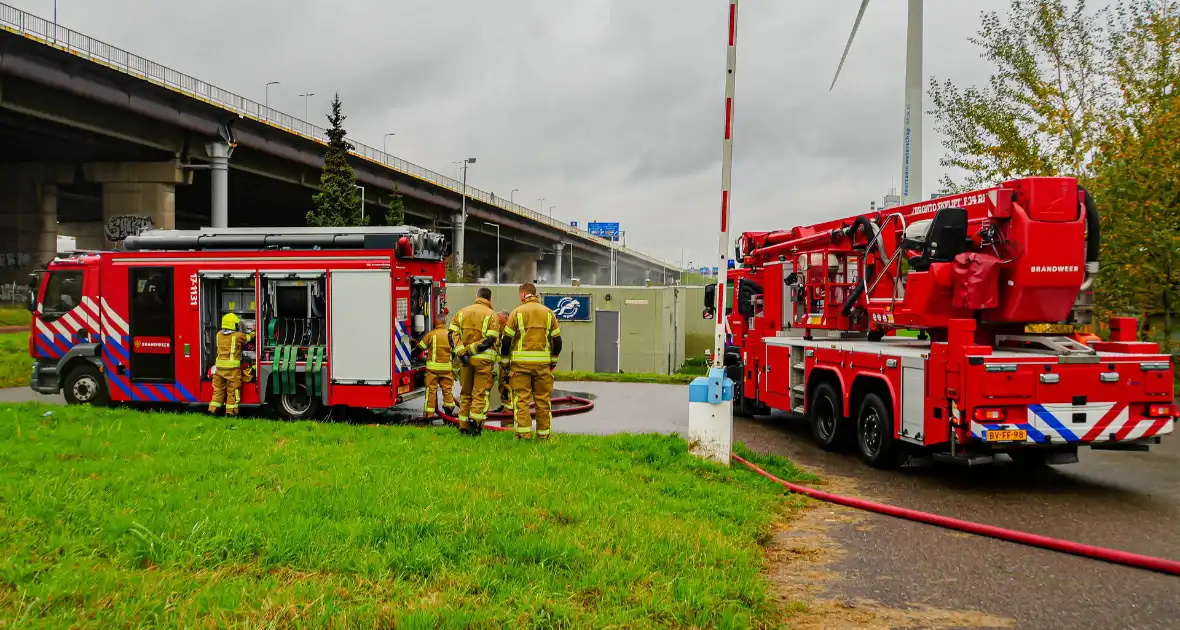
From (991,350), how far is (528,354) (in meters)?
4.94

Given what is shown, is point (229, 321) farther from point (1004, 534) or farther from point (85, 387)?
point (1004, 534)

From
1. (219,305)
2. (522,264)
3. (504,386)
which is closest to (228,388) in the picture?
(219,305)

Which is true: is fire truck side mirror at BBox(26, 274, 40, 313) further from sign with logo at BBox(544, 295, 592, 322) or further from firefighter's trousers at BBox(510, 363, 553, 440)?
sign with logo at BBox(544, 295, 592, 322)

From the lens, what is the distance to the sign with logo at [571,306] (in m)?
23.2

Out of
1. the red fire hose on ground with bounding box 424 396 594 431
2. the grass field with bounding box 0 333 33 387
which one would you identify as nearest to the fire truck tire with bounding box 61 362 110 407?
the grass field with bounding box 0 333 33 387

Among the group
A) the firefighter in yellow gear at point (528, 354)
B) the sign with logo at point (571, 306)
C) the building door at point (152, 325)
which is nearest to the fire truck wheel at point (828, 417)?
the firefighter in yellow gear at point (528, 354)

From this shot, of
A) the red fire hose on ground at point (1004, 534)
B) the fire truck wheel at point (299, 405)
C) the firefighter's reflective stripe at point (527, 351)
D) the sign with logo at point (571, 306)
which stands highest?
the sign with logo at point (571, 306)

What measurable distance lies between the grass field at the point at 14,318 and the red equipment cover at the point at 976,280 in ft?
110

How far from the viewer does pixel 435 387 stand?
12273mm

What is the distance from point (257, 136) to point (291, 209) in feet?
57.9

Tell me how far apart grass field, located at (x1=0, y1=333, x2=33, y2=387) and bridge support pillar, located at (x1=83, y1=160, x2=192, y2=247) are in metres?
10.8

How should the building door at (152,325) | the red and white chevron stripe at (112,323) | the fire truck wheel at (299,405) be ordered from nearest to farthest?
the fire truck wheel at (299,405)
the building door at (152,325)
the red and white chevron stripe at (112,323)

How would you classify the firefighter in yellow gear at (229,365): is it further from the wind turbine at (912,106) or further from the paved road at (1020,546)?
the wind turbine at (912,106)

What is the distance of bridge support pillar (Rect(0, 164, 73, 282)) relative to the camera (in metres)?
39.6
